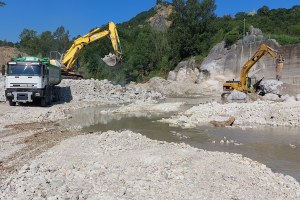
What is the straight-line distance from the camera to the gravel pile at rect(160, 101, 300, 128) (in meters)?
21.0

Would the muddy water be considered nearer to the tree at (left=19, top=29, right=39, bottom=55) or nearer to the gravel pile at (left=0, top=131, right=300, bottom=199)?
the gravel pile at (left=0, top=131, right=300, bottom=199)

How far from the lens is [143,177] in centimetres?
898

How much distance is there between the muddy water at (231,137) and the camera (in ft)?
42.3

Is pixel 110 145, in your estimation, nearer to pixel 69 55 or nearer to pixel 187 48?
pixel 69 55

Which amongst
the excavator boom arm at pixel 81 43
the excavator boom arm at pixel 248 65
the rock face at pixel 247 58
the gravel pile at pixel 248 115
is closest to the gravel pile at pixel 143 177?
the gravel pile at pixel 248 115

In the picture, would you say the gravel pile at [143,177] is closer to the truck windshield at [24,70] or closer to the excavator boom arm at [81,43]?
the truck windshield at [24,70]

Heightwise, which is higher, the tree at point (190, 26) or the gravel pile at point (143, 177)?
the tree at point (190, 26)

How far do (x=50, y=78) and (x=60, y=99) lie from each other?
14.9 feet

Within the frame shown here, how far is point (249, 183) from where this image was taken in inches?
347

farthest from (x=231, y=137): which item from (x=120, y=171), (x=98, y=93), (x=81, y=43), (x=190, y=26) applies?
(x=190, y=26)

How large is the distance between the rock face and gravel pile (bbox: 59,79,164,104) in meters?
12.2

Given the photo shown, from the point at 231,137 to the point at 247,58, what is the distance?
32.4 meters

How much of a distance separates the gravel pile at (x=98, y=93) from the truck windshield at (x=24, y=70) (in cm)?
763

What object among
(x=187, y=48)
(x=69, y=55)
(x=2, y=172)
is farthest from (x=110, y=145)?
(x=187, y=48)
